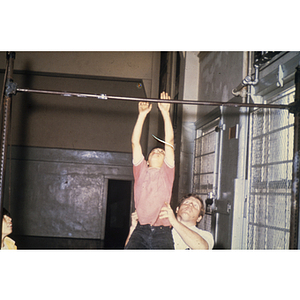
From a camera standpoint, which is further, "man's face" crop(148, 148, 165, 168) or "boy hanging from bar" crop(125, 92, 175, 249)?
"man's face" crop(148, 148, 165, 168)

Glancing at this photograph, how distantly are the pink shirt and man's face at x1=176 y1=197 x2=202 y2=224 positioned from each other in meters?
0.17

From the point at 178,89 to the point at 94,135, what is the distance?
394cm

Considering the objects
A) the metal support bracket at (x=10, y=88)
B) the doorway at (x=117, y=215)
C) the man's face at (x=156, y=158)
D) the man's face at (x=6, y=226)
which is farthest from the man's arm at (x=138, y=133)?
the doorway at (x=117, y=215)

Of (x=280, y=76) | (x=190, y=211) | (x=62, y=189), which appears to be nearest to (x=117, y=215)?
(x=62, y=189)

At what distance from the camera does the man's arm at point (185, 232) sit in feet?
11.3

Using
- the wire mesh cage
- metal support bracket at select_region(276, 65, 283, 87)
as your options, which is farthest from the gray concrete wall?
metal support bracket at select_region(276, 65, 283, 87)

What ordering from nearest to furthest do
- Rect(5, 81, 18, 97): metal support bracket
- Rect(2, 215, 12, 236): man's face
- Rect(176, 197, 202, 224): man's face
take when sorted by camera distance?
1. Rect(5, 81, 18, 97): metal support bracket
2. Rect(2, 215, 12, 236): man's face
3. Rect(176, 197, 202, 224): man's face

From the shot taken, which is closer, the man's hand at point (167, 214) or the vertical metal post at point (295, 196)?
the vertical metal post at point (295, 196)

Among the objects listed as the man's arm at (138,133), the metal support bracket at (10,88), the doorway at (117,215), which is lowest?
the doorway at (117,215)

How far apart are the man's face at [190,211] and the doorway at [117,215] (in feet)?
19.6

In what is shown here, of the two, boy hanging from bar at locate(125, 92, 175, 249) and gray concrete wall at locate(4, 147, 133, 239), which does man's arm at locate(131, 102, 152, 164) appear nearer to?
boy hanging from bar at locate(125, 92, 175, 249)

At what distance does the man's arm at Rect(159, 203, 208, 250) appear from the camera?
11.3ft

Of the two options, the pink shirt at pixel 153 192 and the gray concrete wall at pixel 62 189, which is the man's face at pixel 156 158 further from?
the gray concrete wall at pixel 62 189

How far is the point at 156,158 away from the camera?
3572 millimetres
